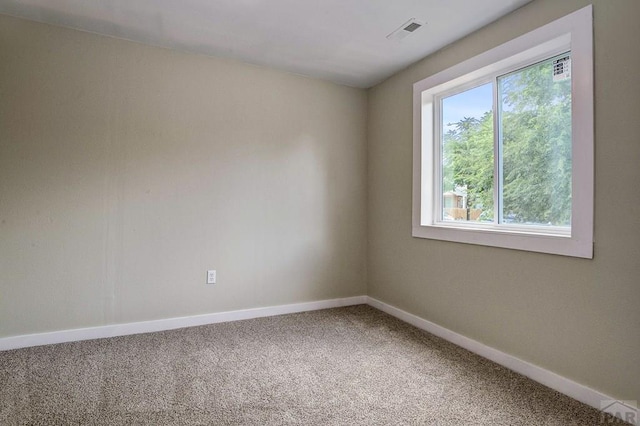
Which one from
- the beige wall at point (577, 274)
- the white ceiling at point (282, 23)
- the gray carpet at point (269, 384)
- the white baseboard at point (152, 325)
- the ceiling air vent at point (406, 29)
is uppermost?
the white ceiling at point (282, 23)

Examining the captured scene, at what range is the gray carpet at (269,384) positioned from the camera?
5.53 ft

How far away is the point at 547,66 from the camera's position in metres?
2.17

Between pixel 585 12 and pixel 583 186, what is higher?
pixel 585 12

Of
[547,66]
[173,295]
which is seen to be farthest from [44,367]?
[547,66]

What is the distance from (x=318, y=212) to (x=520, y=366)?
2113mm

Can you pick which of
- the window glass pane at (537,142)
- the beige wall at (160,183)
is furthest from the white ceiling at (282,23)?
the window glass pane at (537,142)

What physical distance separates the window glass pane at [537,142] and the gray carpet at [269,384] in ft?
3.50

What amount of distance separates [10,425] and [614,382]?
9.63 feet

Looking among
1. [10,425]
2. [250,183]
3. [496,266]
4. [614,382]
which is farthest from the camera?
[250,183]

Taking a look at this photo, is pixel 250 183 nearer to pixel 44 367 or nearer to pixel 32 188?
pixel 32 188

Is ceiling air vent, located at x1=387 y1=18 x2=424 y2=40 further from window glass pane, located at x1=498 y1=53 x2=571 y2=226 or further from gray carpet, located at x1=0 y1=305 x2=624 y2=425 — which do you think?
gray carpet, located at x1=0 y1=305 x2=624 y2=425

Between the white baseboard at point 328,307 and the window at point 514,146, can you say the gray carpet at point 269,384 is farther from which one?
the window at point 514,146

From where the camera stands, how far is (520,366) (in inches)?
85.0

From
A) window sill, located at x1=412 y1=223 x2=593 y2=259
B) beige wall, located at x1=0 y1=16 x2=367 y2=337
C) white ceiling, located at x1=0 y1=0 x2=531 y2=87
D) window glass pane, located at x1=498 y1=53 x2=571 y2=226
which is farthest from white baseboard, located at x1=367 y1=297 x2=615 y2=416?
white ceiling, located at x1=0 y1=0 x2=531 y2=87
